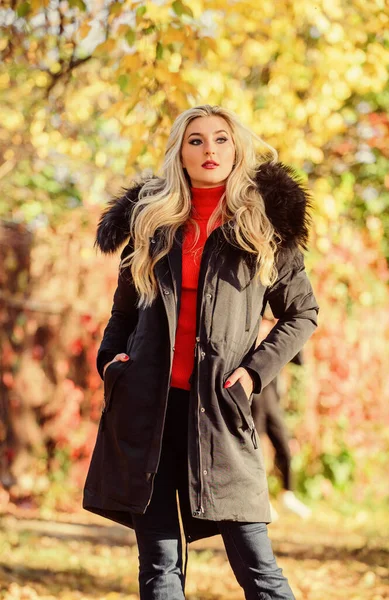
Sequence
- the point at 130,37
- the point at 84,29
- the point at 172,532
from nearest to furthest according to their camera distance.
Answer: the point at 172,532 → the point at 130,37 → the point at 84,29

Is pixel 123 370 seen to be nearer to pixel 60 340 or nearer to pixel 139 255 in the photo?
pixel 139 255

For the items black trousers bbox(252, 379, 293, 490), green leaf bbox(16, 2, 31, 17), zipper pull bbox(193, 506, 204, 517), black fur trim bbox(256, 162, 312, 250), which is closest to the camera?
zipper pull bbox(193, 506, 204, 517)

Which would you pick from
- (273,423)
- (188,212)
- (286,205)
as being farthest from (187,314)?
(273,423)

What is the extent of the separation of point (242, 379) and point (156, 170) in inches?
115

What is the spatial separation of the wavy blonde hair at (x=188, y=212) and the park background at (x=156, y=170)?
1.45 meters

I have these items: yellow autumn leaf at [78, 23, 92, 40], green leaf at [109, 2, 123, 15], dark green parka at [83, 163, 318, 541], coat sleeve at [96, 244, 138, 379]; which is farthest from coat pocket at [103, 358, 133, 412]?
yellow autumn leaf at [78, 23, 92, 40]

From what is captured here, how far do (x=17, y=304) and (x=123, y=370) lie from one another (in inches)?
181

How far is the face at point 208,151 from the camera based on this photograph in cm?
349

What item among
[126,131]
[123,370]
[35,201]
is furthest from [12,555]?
[35,201]

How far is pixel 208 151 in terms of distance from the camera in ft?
11.4

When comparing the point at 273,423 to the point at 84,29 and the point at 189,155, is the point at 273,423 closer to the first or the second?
the point at 84,29

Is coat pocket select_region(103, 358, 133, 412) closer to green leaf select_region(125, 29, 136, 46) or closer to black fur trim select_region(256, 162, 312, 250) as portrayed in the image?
black fur trim select_region(256, 162, 312, 250)

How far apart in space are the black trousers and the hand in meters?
3.78

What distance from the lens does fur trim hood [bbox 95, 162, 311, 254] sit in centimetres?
341
